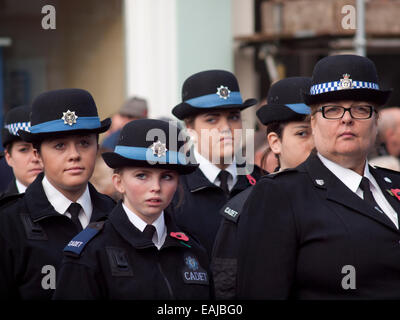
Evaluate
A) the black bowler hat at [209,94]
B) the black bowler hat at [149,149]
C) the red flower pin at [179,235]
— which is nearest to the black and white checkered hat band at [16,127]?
the black bowler hat at [209,94]

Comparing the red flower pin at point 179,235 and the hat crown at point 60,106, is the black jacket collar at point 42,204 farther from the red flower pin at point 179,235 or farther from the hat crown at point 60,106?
the red flower pin at point 179,235

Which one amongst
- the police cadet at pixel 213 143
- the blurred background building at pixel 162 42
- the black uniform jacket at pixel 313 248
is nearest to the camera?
the black uniform jacket at pixel 313 248

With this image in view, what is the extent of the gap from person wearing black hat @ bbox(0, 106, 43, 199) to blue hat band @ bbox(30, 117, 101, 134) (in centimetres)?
101

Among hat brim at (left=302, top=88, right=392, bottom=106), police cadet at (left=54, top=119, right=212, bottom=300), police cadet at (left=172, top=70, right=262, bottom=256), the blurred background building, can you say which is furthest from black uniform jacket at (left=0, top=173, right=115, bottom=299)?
the blurred background building

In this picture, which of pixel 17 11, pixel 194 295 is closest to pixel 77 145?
pixel 194 295

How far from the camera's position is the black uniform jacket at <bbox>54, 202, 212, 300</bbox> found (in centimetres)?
Result: 340

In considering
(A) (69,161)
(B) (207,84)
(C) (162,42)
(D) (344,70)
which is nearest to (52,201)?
(A) (69,161)

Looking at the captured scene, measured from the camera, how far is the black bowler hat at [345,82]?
10.9 ft

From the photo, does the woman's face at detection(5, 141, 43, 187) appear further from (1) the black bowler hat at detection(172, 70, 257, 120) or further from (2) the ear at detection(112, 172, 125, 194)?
(2) the ear at detection(112, 172, 125, 194)

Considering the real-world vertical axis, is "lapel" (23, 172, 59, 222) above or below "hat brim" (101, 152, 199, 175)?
below

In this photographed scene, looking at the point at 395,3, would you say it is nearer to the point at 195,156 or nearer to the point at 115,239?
the point at 195,156

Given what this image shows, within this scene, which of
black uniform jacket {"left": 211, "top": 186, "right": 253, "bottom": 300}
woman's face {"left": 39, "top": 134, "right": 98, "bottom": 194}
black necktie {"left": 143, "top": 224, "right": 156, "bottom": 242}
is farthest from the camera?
woman's face {"left": 39, "top": 134, "right": 98, "bottom": 194}

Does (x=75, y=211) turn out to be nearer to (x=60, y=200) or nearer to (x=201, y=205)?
(x=60, y=200)

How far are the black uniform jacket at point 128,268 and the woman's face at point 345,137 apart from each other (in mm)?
793
